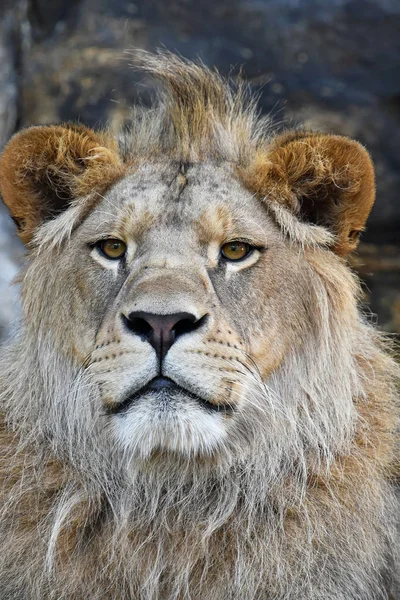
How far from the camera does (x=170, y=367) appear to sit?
324 cm

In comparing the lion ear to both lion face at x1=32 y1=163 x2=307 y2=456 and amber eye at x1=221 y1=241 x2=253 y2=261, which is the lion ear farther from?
amber eye at x1=221 y1=241 x2=253 y2=261

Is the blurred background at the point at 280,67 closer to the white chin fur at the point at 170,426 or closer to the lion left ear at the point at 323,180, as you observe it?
the lion left ear at the point at 323,180

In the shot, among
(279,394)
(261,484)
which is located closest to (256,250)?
(279,394)

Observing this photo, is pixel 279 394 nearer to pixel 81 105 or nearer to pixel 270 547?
pixel 270 547

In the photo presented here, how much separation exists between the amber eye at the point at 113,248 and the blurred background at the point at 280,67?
391cm

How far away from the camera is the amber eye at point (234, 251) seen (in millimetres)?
3742

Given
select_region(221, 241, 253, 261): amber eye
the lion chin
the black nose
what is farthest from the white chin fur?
select_region(221, 241, 253, 261): amber eye

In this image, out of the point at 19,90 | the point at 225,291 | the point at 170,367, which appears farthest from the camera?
the point at 19,90

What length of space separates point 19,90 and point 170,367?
6094 millimetres

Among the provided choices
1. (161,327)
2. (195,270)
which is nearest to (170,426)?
(161,327)

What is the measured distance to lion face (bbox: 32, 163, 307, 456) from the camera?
3291 millimetres

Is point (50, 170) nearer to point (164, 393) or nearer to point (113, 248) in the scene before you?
point (113, 248)

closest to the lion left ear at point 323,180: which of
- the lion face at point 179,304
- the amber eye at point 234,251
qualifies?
the lion face at point 179,304

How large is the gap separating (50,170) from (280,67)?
442cm
